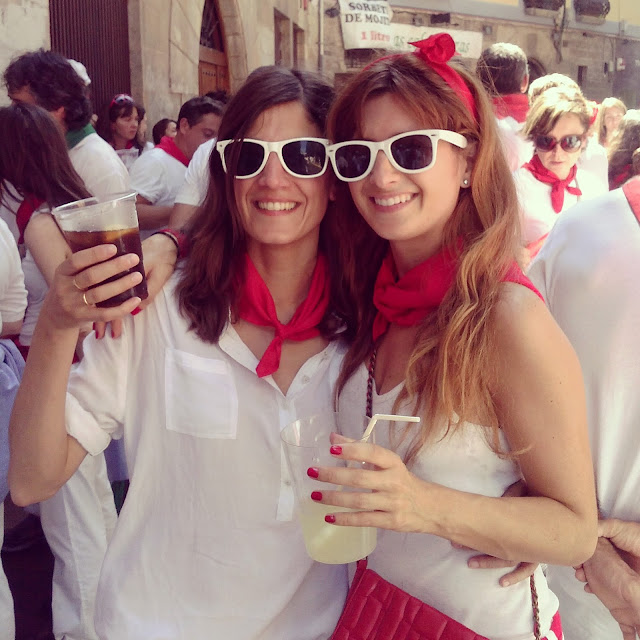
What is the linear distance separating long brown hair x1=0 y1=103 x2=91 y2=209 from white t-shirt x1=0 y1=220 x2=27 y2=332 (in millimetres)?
321

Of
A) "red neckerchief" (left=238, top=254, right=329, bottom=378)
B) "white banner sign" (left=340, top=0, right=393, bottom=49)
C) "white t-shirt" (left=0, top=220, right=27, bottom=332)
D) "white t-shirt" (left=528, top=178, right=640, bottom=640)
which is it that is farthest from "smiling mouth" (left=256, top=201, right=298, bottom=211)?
"white banner sign" (left=340, top=0, right=393, bottom=49)

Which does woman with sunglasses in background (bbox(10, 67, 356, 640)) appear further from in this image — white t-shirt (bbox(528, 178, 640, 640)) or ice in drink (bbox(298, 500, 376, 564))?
white t-shirt (bbox(528, 178, 640, 640))

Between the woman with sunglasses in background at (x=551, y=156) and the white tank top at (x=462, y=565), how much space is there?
2727mm

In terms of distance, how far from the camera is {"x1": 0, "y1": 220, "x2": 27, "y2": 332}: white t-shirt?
9.13ft

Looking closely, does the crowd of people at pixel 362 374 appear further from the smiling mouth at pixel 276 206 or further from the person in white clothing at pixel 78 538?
the person in white clothing at pixel 78 538

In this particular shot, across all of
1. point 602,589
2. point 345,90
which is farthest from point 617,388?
point 345,90

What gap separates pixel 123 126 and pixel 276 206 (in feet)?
18.1

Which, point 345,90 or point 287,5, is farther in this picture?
point 287,5

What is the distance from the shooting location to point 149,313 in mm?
1700

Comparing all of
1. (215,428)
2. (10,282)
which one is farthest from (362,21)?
(215,428)

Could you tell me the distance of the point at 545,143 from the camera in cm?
406

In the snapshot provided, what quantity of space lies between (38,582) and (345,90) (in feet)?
9.56

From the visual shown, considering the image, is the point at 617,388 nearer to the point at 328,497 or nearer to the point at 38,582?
the point at 328,497

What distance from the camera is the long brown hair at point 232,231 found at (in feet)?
5.66
